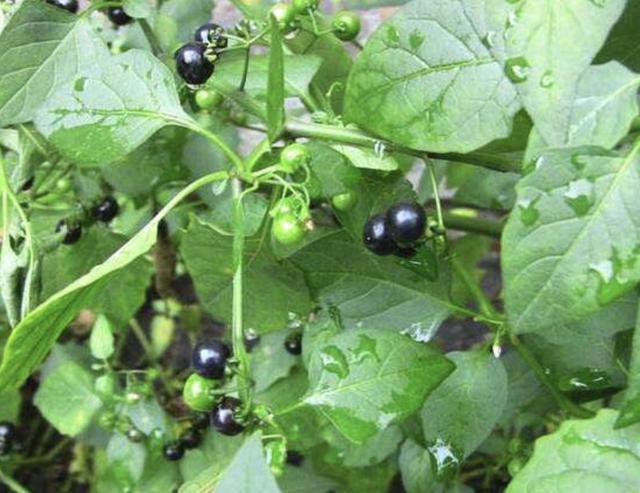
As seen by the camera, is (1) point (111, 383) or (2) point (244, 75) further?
(1) point (111, 383)

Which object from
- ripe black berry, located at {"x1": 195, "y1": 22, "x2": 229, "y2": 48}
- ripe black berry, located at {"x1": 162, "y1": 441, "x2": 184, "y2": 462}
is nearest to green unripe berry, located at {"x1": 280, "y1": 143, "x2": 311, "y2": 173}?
ripe black berry, located at {"x1": 195, "y1": 22, "x2": 229, "y2": 48}

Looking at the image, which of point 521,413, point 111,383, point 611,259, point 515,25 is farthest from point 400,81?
point 111,383

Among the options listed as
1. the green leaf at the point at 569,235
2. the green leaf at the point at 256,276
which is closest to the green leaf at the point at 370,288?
the green leaf at the point at 256,276

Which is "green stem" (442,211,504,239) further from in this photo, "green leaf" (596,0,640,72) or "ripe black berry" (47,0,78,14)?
"ripe black berry" (47,0,78,14)

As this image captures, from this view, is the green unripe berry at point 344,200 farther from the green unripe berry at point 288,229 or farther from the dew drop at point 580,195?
the dew drop at point 580,195

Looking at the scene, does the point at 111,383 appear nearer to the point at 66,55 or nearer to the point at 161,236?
the point at 161,236

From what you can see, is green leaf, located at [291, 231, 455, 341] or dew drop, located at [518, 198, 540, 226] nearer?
dew drop, located at [518, 198, 540, 226]

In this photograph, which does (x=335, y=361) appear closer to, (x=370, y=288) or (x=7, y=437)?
(x=370, y=288)
